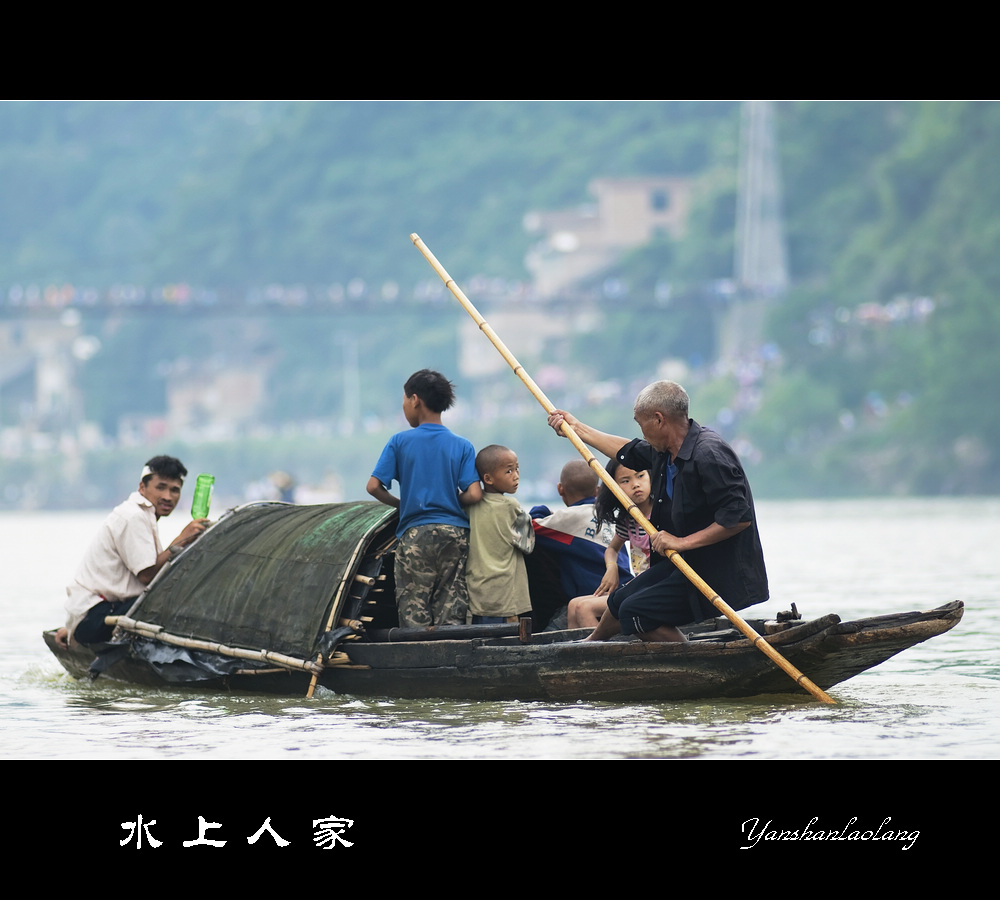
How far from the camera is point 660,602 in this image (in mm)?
8148

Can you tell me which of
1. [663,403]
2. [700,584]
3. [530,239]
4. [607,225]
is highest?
[530,239]

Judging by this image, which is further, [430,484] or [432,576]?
[432,576]

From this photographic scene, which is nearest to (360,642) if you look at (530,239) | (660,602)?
(660,602)

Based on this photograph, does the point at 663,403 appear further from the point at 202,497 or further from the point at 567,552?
the point at 202,497

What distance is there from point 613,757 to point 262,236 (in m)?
89.0

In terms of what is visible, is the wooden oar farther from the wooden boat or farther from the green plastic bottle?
the green plastic bottle

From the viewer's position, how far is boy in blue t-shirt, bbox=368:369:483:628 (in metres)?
9.02

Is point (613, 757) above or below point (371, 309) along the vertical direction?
below

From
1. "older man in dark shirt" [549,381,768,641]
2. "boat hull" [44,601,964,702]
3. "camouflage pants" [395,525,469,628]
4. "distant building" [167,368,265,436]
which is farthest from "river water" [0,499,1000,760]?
"distant building" [167,368,265,436]

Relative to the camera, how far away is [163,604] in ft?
32.9

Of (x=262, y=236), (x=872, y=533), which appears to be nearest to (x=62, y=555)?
(x=872, y=533)

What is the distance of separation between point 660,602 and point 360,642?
2046 mm

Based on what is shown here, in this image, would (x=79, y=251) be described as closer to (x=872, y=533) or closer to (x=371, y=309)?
(x=371, y=309)

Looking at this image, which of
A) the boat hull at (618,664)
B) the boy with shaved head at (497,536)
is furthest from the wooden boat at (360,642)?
the boy with shaved head at (497,536)
